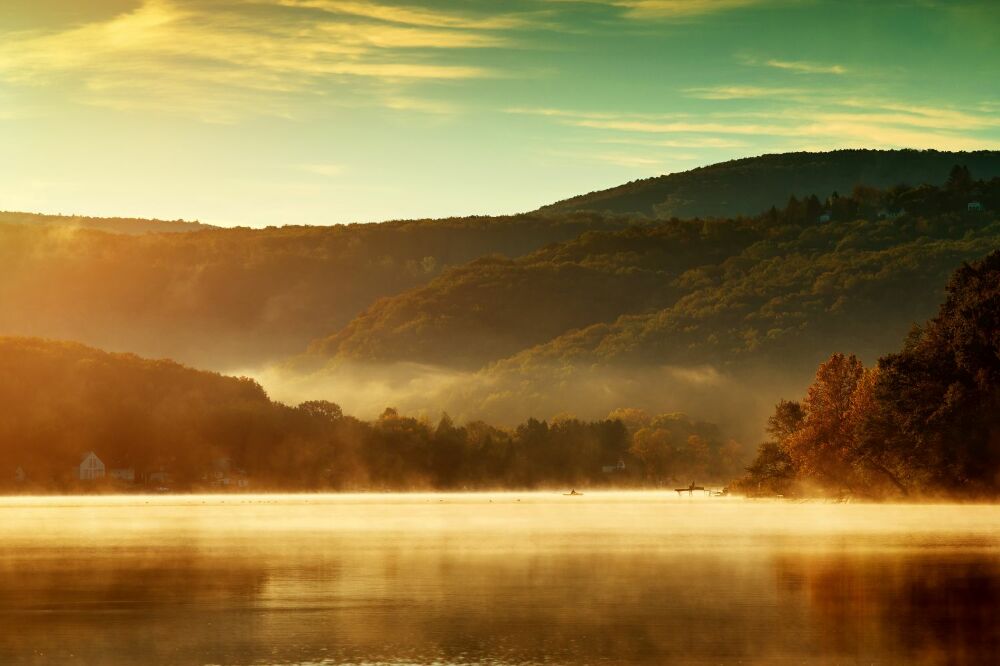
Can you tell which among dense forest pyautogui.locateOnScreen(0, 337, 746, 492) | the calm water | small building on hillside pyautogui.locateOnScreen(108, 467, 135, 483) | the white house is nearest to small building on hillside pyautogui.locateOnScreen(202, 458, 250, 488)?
dense forest pyautogui.locateOnScreen(0, 337, 746, 492)

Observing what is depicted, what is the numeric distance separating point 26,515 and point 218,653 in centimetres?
7563

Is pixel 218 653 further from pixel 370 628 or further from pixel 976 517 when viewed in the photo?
pixel 976 517

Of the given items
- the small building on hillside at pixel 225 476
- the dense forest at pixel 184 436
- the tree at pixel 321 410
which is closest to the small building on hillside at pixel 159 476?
the dense forest at pixel 184 436

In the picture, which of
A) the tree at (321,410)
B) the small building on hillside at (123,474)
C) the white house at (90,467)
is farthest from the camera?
the tree at (321,410)

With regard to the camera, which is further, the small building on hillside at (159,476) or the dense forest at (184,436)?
the small building on hillside at (159,476)

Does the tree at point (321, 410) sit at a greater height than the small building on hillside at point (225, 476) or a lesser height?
greater

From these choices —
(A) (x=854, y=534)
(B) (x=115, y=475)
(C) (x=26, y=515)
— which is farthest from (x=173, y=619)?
(B) (x=115, y=475)

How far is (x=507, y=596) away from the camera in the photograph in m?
41.0

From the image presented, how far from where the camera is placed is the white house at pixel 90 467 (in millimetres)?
164375

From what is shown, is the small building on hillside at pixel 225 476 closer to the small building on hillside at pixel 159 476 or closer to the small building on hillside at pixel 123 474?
the small building on hillside at pixel 159 476

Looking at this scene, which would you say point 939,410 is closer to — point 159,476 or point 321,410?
point 159,476

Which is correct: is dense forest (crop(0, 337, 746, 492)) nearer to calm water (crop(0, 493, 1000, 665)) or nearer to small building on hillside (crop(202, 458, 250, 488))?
small building on hillside (crop(202, 458, 250, 488))

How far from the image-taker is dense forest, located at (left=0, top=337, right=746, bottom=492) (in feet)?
547

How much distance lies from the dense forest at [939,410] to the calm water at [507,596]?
25793mm
